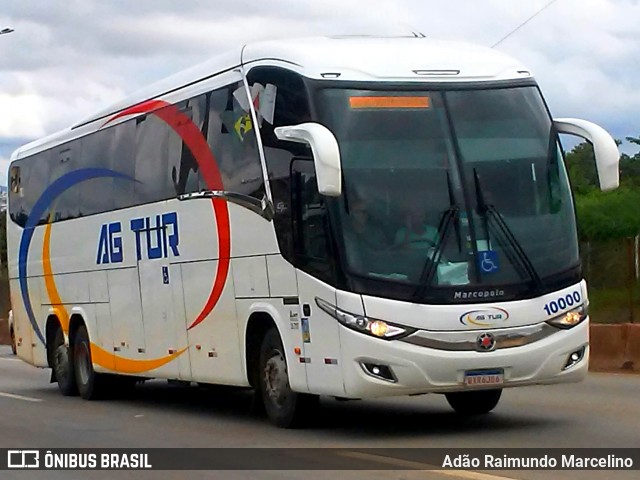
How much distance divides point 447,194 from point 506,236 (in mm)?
644

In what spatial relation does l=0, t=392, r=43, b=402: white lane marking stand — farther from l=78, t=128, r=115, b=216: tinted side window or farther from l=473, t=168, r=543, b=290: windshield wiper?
l=473, t=168, r=543, b=290: windshield wiper

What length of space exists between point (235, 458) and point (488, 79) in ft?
13.9

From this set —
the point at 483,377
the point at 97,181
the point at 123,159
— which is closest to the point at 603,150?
the point at 483,377

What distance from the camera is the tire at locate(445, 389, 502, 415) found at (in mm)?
13531

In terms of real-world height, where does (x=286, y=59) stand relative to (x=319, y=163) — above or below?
above

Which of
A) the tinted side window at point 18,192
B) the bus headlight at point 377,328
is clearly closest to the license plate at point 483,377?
the bus headlight at point 377,328

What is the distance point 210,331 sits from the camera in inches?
566

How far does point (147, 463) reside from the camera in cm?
1121

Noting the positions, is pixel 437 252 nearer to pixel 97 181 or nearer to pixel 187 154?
pixel 187 154

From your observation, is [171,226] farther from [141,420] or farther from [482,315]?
[482,315]

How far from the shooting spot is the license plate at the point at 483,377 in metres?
11.5

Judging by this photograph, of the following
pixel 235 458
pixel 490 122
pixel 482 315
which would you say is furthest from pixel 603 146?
pixel 235 458

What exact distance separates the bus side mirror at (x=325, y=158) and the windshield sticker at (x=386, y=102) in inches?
22.7

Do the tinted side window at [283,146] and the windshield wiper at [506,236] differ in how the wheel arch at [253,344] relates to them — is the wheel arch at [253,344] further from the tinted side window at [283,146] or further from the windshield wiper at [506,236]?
the windshield wiper at [506,236]
